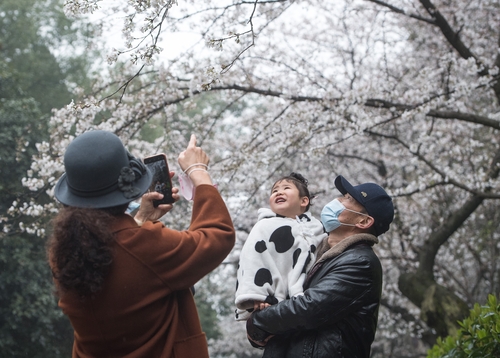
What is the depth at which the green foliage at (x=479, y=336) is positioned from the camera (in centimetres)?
260

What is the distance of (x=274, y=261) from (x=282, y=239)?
9 centimetres

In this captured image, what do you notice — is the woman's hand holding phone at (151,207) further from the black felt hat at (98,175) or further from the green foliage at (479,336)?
the green foliage at (479,336)

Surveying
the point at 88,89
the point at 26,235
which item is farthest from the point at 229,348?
the point at 88,89

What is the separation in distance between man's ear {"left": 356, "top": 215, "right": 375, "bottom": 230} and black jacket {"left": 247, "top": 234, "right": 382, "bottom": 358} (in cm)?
15

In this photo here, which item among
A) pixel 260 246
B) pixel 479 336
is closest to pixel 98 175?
pixel 260 246

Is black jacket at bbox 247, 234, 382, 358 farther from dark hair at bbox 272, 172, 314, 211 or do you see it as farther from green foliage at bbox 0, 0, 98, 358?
green foliage at bbox 0, 0, 98, 358

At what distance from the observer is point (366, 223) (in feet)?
7.15

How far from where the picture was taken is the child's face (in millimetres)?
2258

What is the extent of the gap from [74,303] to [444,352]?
8.37 ft

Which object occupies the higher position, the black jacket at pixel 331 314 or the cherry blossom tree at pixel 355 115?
the cherry blossom tree at pixel 355 115

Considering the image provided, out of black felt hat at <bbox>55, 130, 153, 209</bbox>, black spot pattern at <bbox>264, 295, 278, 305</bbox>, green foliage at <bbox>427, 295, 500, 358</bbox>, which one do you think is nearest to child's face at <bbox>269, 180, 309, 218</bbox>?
black spot pattern at <bbox>264, 295, 278, 305</bbox>

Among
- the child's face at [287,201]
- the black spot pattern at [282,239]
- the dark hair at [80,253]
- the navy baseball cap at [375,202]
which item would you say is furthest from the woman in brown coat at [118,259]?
the navy baseball cap at [375,202]

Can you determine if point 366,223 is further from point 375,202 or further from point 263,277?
point 263,277

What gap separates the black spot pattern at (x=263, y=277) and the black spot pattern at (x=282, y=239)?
4.0 inches
